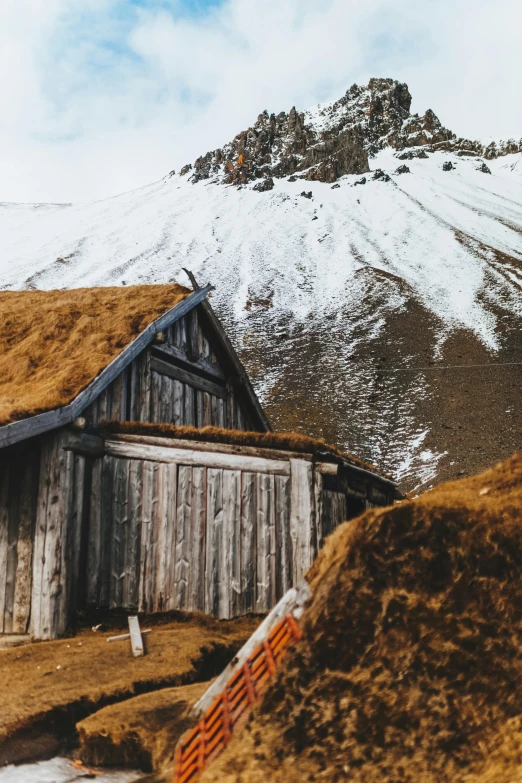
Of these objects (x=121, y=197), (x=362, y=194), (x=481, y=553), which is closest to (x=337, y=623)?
(x=481, y=553)

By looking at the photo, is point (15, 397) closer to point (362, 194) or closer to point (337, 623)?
point (337, 623)

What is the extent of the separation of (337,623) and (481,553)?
0.89 meters

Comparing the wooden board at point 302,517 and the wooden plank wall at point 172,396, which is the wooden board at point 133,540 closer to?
the wooden plank wall at point 172,396

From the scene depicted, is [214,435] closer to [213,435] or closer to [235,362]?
[213,435]

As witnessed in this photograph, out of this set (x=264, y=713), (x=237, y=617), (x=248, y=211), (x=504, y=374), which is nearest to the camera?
(x=264, y=713)

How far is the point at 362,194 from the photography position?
90562 millimetres

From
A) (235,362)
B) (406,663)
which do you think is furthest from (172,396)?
(406,663)

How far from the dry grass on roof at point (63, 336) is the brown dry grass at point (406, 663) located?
17.0 ft

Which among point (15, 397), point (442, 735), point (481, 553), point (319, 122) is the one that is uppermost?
point (319, 122)

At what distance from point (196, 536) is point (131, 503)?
1007 mm

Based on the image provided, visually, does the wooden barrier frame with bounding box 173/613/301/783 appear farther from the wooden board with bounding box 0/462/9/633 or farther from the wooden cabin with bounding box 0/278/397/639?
the wooden board with bounding box 0/462/9/633

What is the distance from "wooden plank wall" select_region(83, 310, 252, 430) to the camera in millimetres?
9883

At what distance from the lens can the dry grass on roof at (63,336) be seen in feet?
28.5

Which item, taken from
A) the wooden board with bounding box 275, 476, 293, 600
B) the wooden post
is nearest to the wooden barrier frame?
the wooden post
